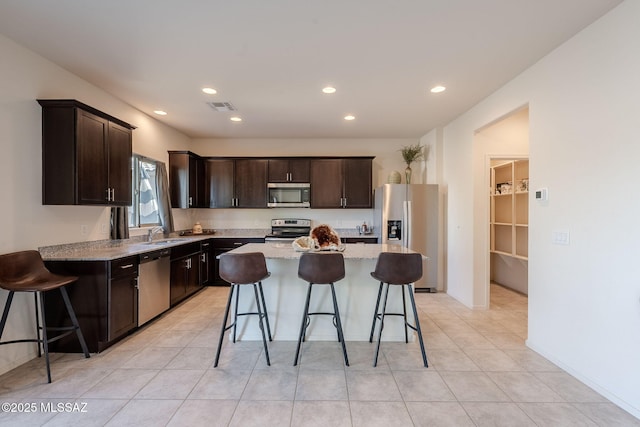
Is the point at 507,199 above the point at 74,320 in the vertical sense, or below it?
above

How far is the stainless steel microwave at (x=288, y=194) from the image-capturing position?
5508 mm

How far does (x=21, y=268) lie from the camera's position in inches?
97.7

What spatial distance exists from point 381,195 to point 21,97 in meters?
4.57

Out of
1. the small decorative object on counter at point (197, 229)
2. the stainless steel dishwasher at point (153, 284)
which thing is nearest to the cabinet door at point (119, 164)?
the stainless steel dishwasher at point (153, 284)

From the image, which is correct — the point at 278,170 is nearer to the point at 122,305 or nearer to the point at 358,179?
the point at 358,179

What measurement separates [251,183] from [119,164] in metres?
2.38

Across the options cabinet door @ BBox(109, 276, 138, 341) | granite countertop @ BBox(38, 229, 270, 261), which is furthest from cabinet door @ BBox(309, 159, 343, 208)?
cabinet door @ BBox(109, 276, 138, 341)

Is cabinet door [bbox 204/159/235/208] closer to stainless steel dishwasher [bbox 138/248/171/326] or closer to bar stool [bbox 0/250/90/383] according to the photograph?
stainless steel dishwasher [bbox 138/248/171/326]

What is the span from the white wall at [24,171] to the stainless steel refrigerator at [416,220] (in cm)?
422

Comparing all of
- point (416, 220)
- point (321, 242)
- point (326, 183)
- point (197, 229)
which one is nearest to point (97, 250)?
point (197, 229)

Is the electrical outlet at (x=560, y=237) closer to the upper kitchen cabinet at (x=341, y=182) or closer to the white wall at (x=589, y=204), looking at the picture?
the white wall at (x=589, y=204)

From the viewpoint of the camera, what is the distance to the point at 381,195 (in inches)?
201

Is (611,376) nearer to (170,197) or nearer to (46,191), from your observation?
(46,191)

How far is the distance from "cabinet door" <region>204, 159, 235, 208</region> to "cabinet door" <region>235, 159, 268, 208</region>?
0.44ft
